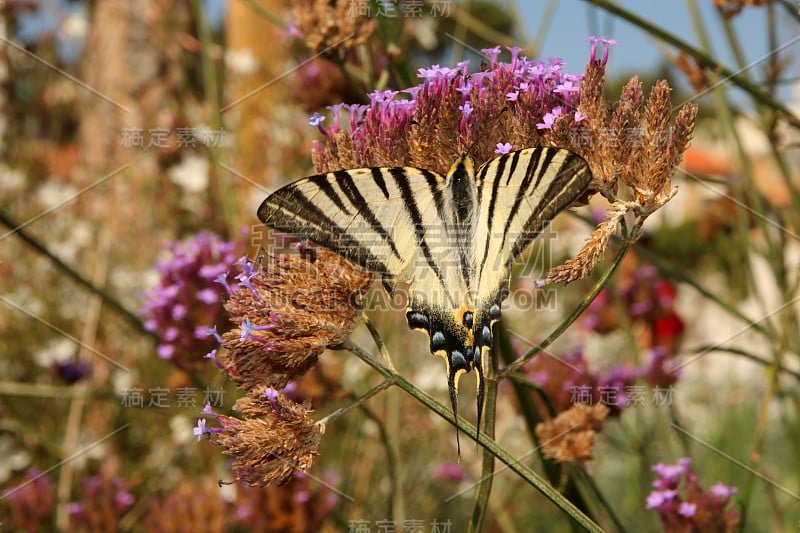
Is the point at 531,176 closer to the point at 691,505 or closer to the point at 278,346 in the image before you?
the point at 278,346

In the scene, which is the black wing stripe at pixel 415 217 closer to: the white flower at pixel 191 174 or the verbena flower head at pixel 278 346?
the verbena flower head at pixel 278 346

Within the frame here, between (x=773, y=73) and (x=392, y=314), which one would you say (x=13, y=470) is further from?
(x=773, y=73)

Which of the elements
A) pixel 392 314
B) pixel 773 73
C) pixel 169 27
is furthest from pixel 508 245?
pixel 169 27

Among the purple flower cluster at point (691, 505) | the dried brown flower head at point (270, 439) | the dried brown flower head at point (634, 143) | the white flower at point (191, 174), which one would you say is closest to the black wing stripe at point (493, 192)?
the dried brown flower head at point (634, 143)

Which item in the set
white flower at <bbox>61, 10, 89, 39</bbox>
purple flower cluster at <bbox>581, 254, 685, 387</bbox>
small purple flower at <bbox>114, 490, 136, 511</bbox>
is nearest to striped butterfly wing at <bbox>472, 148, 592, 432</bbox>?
purple flower cluster at <bbox>581, 254, 685, 387</bbox>

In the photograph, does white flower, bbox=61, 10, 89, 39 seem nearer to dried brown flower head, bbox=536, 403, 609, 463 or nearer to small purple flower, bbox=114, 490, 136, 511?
small purple flower, bbox=114, 490, 136, 511

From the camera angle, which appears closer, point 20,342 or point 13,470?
point 13,470
